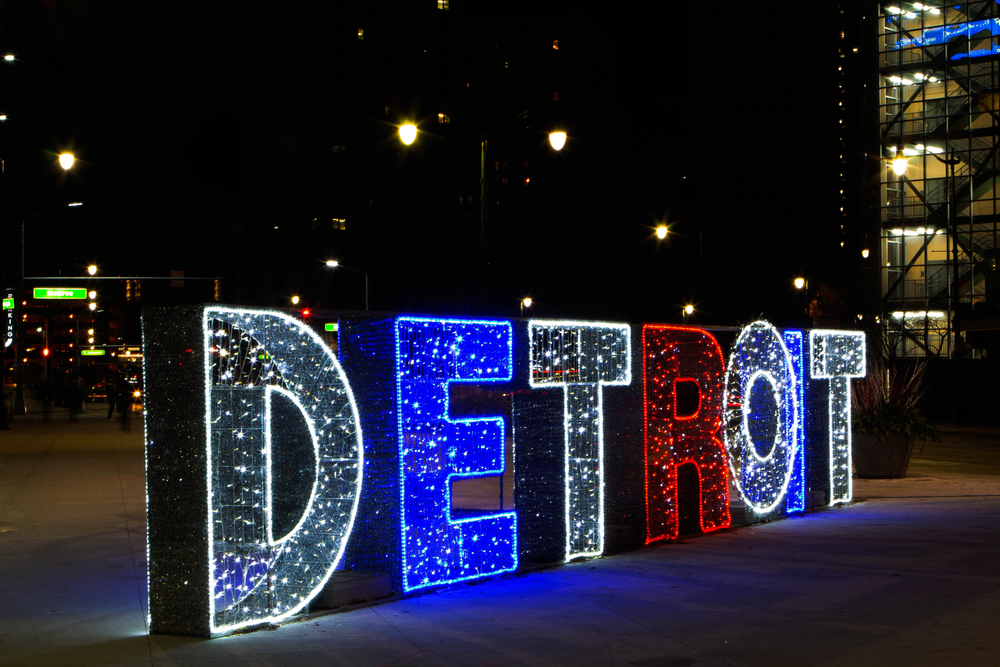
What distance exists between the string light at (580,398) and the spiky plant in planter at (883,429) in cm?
775

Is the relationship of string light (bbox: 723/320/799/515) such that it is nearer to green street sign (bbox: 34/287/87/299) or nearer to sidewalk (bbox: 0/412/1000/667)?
sidewalk (bbox: 0/412/1000/667)

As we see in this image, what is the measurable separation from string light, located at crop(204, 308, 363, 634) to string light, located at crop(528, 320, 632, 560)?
7.06 ft

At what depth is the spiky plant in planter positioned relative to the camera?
1599 cm

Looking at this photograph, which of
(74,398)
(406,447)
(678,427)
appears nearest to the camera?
(406,447)

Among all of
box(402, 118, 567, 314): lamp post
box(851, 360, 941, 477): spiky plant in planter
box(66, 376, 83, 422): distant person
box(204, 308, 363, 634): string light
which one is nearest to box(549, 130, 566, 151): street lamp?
box(402, 118, 567, 314): lamp post

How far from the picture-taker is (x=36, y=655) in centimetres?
654

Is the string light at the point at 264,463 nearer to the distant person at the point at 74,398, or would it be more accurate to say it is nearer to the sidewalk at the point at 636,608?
the sidewalk at the point at 636,608

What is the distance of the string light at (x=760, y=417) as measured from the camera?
11.7m

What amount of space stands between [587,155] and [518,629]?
174 m

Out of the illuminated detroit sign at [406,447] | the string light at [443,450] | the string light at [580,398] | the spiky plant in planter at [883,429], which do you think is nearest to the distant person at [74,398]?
the illuminated detroit sign at [406,447]

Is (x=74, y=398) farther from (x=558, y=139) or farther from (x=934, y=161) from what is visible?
(x=934, y=161)

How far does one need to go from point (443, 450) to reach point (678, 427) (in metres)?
3.33

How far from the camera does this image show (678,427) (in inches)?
419

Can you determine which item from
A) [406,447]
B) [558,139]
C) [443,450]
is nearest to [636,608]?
[443,450]
